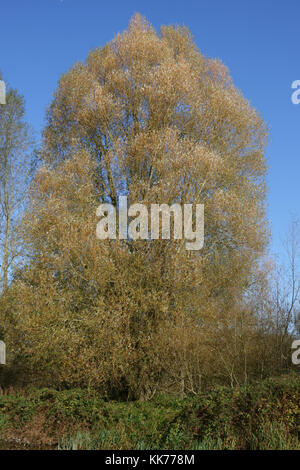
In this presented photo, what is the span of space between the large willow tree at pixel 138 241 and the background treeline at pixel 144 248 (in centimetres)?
5

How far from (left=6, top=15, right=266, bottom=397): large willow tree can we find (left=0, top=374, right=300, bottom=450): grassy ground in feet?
9.58

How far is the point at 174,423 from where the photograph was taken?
7125mm

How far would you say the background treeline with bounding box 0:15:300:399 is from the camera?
1198 cm

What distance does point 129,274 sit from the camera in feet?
40.4

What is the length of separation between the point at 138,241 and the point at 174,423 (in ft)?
20.6

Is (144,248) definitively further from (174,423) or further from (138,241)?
(174,423)

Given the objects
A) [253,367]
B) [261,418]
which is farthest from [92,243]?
[261,418]

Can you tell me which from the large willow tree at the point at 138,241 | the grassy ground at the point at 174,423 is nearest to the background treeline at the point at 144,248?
the large willow tree at the point at 138,241

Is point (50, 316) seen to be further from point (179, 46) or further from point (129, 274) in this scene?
point (179, 46)

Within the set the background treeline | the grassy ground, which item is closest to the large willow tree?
the background treeline

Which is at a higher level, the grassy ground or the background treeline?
the background treeline

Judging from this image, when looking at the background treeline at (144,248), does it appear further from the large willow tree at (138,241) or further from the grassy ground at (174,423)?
the grassy ground at (174,423)

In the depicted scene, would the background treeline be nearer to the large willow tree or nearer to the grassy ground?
the large willow tree

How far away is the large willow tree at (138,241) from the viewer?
39.2 ft
